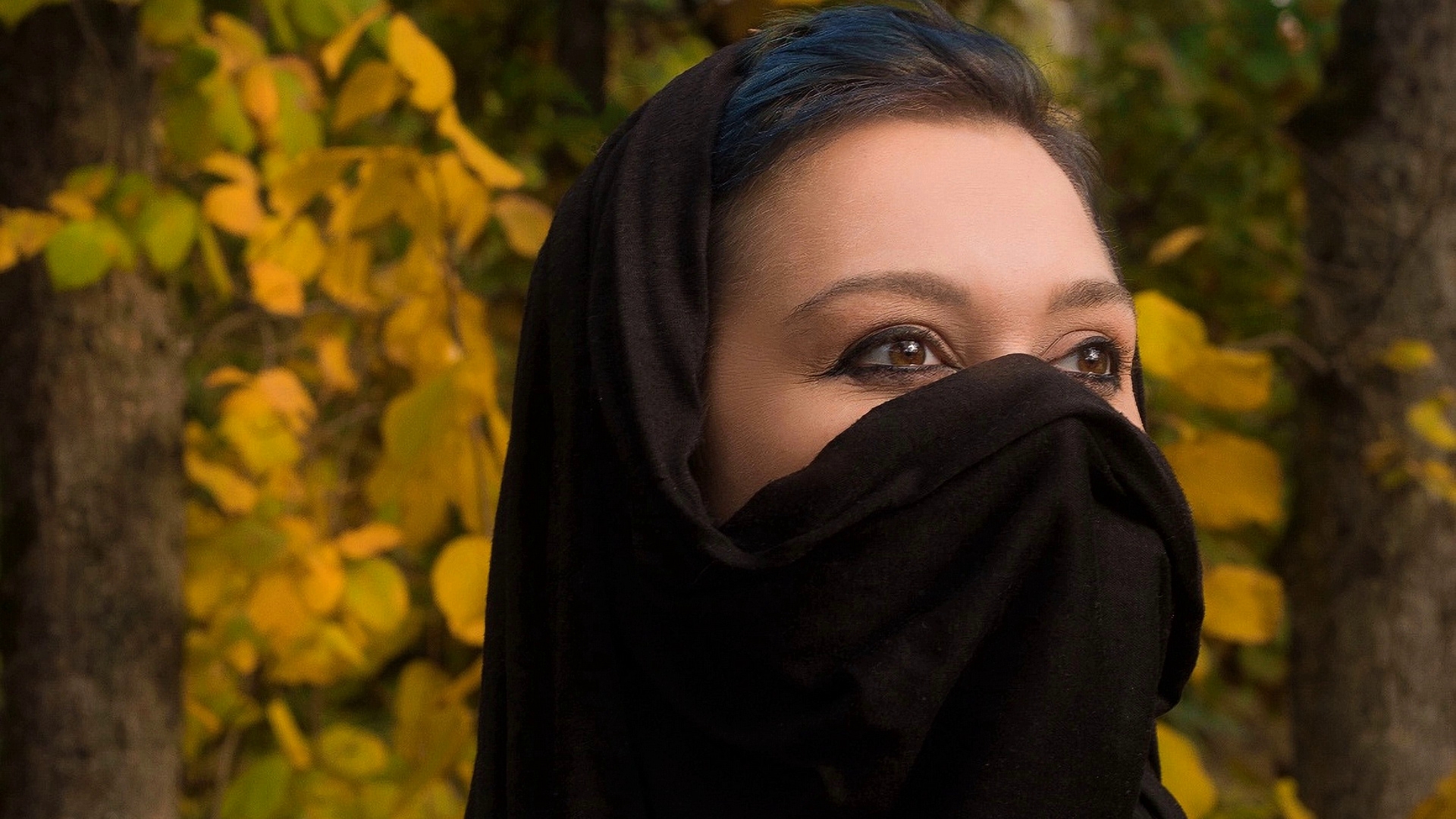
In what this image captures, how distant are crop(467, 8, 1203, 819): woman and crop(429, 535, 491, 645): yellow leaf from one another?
0.30 metres

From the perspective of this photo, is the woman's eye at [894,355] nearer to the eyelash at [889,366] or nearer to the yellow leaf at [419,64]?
the eyelash at [889,366]

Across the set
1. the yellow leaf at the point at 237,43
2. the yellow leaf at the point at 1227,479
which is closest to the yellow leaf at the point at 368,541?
the yellow leaf at the point at 237,43

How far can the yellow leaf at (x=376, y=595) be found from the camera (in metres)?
2.08

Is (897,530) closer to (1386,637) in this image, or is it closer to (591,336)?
(591,336)

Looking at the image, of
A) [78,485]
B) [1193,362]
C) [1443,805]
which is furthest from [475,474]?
[1443,805]

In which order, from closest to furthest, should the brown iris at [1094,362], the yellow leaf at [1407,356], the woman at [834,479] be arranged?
the woman at [834,479] → the brown iris at [1094,362] → the yellow leaf at [1407,356]

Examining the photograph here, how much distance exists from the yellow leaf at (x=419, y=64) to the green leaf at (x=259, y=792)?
Result: 1.06 meters

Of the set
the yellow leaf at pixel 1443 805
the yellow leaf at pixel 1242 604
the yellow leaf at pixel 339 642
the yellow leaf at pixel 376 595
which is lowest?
the yellow leaf at pixel 339 642

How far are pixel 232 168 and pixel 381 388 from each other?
0.98 meters

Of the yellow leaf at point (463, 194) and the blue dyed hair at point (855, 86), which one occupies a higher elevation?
the blue dyed hair at point (855, 86)

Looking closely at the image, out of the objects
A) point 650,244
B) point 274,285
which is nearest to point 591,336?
point 650,244

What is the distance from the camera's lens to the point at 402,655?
13.3 feet

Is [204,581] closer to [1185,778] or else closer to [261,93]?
[261,93]

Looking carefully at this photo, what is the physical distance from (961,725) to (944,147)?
1.77 feet
